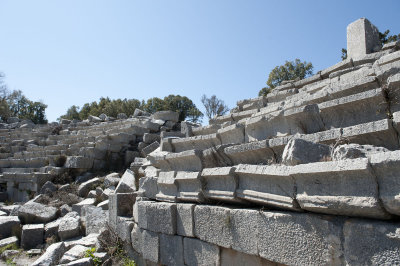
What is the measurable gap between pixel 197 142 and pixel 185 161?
1.03 m

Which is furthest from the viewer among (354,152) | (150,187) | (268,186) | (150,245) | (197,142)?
(197,142)

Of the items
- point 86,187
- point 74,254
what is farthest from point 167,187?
point 86,187

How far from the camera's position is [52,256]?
5.92 meters

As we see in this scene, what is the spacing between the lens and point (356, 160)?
252cm

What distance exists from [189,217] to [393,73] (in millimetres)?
3218

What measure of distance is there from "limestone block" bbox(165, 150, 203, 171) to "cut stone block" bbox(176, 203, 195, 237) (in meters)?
0.58

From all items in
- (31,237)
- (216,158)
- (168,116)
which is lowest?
(31,237)

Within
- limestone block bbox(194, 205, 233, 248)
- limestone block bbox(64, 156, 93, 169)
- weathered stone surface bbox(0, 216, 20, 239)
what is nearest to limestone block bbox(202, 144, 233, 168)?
limestone block bbox(194, 205, 233, 248)

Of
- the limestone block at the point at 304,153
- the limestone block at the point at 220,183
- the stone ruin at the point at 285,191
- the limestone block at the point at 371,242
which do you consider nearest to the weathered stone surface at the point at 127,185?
the stone ruin at the point at 285,191

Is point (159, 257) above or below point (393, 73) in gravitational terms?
below

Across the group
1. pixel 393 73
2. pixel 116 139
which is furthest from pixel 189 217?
pixel 116 139

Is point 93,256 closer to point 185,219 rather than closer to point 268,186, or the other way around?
point 185,219

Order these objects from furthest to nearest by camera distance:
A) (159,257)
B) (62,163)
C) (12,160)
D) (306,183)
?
(12,160)
(62,163)
(159,257)
(306,183)

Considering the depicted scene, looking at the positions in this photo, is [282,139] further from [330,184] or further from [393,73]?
[393,73]
